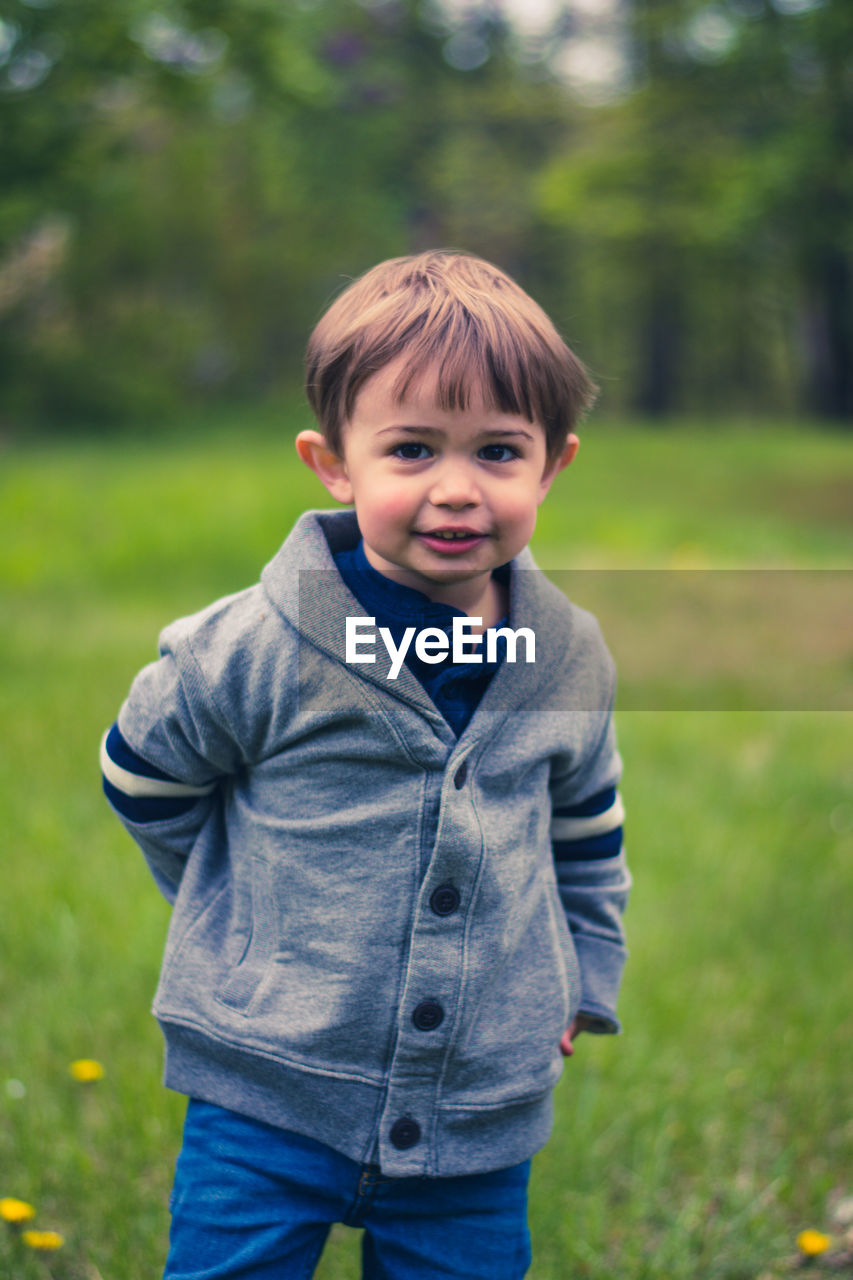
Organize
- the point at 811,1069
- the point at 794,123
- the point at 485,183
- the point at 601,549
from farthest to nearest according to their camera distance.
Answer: the point at 485,183, the point at 794,123, the point at 601,549, the point at 811,1069

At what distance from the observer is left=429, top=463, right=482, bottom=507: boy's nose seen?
1.48 meters

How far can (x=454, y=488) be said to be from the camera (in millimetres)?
1476

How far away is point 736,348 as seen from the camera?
36188 millimetres

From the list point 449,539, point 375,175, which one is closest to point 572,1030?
point 449,539

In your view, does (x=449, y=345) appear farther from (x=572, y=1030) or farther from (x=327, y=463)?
(x=572, y=1030)

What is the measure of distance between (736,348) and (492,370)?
1452 inches

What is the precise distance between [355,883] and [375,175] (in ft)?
83.6

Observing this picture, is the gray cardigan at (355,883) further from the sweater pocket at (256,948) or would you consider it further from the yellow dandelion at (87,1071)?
the yellow dandelion at (87,1071)

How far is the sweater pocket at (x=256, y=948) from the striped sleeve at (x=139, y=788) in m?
0.15

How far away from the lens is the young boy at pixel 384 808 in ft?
4.99

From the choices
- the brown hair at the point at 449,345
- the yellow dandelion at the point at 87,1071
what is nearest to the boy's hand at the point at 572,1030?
A: the brown hair at the point at 449,345

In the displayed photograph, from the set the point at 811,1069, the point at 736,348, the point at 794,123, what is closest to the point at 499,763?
the point at 811,1069

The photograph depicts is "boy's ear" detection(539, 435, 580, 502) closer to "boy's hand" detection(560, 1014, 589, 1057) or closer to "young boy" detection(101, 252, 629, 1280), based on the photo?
"young boy" detection(101, 252, 629, 1280)

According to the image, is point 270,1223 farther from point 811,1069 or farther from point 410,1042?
point 811,1069
